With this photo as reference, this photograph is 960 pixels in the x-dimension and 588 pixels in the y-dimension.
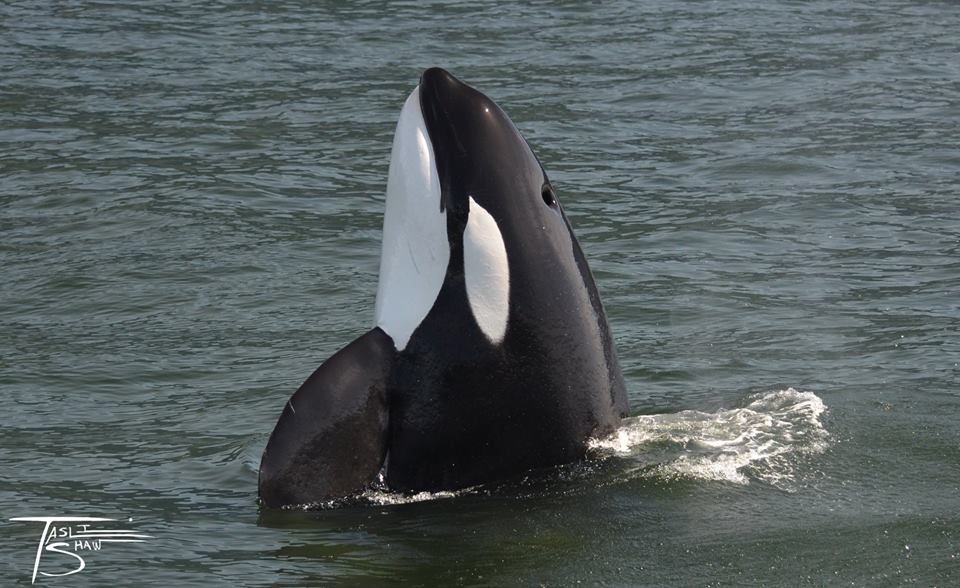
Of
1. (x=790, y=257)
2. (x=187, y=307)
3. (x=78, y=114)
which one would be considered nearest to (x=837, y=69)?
(x=790, y=257)

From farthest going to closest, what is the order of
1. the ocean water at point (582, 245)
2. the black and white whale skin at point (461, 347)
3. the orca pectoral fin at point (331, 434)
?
the black and white whale skin at point (461, 347), the orca pectoral fin at point (331, 434), the ocean water at point (582, 245)

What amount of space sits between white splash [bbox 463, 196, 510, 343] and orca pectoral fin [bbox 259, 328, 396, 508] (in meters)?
0.57

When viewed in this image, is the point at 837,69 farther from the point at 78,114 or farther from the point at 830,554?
the point at 830,554

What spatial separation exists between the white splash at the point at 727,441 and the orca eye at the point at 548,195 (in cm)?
140

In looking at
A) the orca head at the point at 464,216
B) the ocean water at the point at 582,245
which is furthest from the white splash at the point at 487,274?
the ocean water at the point at 582,245

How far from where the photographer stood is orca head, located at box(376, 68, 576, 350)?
30.6 feet

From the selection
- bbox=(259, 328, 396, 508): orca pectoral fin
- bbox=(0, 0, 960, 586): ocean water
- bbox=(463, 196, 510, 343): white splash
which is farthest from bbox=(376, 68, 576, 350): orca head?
bbox=(0, 0, 960, 586): ocean water

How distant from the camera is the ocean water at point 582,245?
8703 mm

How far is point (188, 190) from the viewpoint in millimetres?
18375

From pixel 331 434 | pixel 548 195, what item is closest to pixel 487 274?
pixel 548 195

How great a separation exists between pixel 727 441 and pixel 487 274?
76.3 inches

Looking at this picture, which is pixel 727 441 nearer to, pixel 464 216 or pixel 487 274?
pixel 487 274

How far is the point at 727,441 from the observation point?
1014 cm

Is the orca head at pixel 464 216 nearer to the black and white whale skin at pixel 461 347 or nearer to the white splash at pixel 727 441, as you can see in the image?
the black and white whale skin at pixel 461 347
